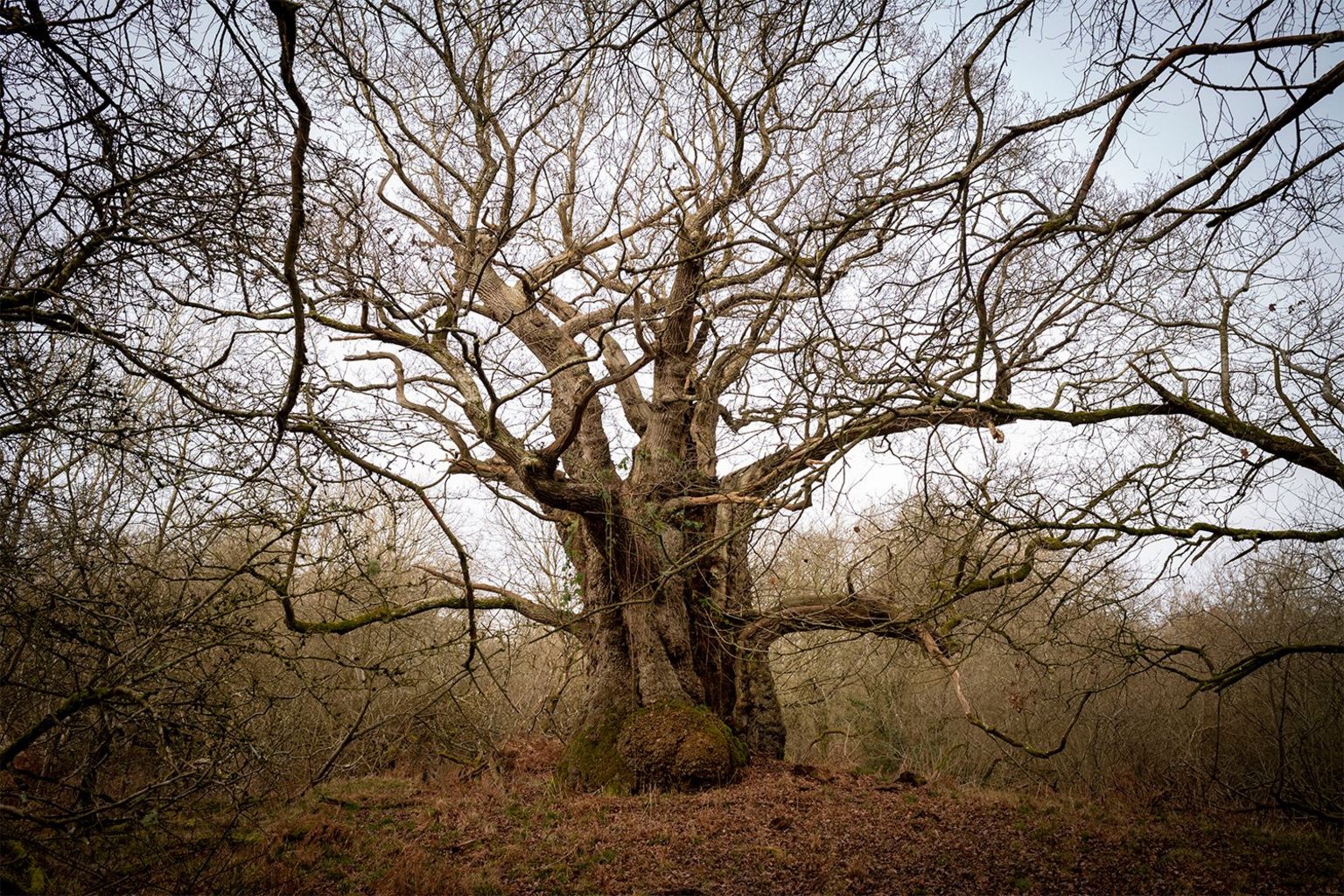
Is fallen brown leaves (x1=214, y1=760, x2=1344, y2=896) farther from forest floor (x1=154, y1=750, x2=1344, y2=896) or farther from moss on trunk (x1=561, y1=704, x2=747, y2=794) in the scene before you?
moss on trunk (x1=561, y1=704, x2=747, y2=794)

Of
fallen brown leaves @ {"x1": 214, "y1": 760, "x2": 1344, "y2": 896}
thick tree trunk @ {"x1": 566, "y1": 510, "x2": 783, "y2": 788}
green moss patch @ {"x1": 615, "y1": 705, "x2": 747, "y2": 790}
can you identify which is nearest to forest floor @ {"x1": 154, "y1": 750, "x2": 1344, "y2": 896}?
fallen brown leaves @ {"x1": 214, "y1": 760, "x2": 1344, "y2": 896}

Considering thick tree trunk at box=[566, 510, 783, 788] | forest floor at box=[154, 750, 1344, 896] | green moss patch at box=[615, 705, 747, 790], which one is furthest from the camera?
thick tree trunk at box=[566, 510, 783, 788]

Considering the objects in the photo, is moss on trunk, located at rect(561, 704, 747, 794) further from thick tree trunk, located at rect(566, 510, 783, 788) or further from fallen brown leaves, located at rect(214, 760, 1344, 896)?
fallen brown leaves, located at rect(214, 760, 1344, 896)

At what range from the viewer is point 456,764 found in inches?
390

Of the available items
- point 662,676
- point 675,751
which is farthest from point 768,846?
point 662,676

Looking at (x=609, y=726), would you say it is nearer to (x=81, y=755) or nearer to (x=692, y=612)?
(x=692, y=612)

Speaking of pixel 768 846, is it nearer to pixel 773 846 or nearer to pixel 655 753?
pixel 773 846

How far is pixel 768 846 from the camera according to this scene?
18.1 ft

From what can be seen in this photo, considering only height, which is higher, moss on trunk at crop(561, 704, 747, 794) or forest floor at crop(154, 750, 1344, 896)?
moss on trunk at crop(561, 704, 747, 794)

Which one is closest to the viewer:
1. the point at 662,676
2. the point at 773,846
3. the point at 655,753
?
the point at 773,846

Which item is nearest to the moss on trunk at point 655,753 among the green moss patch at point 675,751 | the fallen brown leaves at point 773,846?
the green moss patch at point 675,751

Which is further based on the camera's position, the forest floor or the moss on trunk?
the moss on trunk

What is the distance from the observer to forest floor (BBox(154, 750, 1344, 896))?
16.1ft

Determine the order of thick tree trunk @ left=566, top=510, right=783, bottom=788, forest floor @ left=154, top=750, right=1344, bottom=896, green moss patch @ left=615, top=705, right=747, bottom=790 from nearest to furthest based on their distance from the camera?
forest floor @ left=154, top=750, right=1344, bottom=896
green moss patch @ left=615, top=705, right=747, bottom=790
thick tree trunk @ left=566, top=510, right=783, bottom=788
